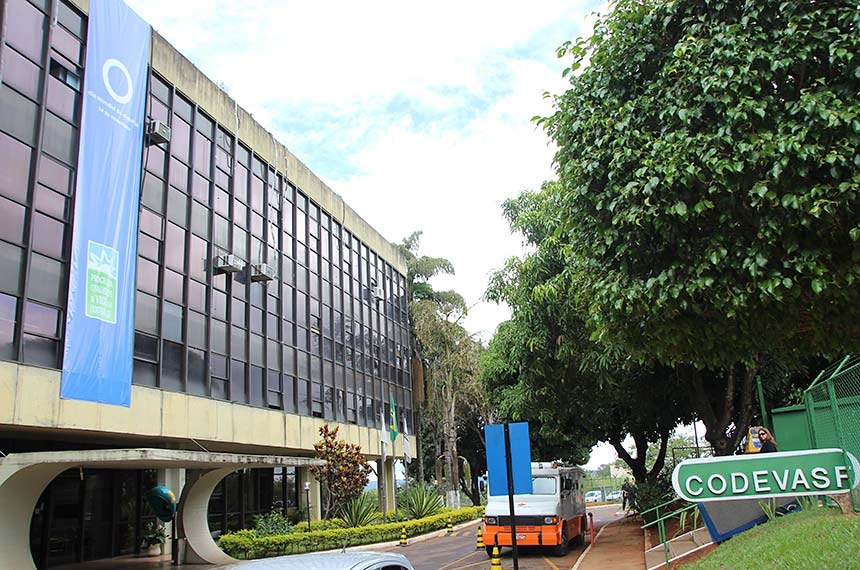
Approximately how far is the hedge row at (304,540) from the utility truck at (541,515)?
3.96 meters

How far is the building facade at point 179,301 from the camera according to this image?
17422mm

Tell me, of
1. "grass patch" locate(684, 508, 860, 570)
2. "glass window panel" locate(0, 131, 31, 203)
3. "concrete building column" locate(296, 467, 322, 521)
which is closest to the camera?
"grass patch" locate(684, 508, 860, 570)

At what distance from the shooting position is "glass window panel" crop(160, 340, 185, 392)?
21719mm

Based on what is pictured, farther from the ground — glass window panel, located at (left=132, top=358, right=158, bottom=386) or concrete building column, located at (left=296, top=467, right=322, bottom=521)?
glass window panel, located at (left=132, top=358, right=158, bottom=386)

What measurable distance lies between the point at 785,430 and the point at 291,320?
20.1 m

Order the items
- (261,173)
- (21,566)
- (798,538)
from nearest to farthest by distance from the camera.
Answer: (798,538)
(21,566)
(261,173)

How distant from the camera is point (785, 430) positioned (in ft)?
49.8

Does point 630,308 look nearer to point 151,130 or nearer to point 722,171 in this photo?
point 722,171

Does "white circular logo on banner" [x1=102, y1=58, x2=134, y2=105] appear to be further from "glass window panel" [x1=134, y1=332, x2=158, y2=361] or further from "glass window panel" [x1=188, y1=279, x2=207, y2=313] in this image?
"glass window panel" [x1=134, y1=332, x2=158, y2=361]

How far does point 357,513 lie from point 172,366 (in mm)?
9051

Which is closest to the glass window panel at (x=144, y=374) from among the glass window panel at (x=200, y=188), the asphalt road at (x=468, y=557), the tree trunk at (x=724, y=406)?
the glass window panel at (x=200, y=188)

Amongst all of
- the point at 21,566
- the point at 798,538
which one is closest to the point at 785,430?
the point at 798,538

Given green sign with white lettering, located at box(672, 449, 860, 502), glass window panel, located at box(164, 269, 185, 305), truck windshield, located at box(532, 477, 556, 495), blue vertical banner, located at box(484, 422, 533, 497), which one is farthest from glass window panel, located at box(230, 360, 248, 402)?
green sign with white lettering, located at box(672, 449, 860, 502)

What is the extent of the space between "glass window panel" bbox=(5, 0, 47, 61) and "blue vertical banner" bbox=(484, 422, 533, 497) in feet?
51.2
